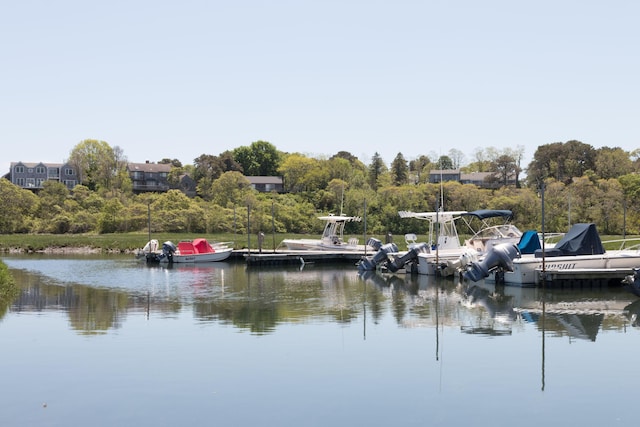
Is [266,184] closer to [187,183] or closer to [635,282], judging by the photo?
[187,183]

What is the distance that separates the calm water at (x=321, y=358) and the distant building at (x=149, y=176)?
108 m

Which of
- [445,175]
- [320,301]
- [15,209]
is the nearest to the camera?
[320,301]

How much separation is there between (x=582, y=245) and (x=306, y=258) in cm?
2496

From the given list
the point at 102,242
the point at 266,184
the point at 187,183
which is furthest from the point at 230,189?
the point at 102,242

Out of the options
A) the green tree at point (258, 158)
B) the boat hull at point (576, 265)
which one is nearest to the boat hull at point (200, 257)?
the boat hull at point (576, 265)

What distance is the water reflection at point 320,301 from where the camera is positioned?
26219mm

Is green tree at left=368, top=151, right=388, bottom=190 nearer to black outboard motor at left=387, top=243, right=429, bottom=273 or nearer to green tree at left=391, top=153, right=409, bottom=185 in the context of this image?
green tree at left=391, top=153, right=409, bottom=185

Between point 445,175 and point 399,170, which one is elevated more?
point 399,170

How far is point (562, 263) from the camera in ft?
114

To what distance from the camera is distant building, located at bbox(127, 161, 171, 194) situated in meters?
142

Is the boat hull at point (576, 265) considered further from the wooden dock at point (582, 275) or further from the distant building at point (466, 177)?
the distant building at point (466, 177)

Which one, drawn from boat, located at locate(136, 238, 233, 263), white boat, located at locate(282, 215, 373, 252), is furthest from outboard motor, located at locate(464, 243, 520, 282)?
boat, located at locate(136, 238, 233, 263)

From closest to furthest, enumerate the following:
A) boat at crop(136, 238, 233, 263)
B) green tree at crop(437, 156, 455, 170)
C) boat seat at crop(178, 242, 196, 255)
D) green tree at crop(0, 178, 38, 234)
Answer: boat at crop(136, 238, 233, 263) → boat seat at crop(178, 242, 196, 255) → green tree at crop(0, 178, 38, 234) → green tree at crop(437, 156, 455, 170)

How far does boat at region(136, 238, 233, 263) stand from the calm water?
2175cm
